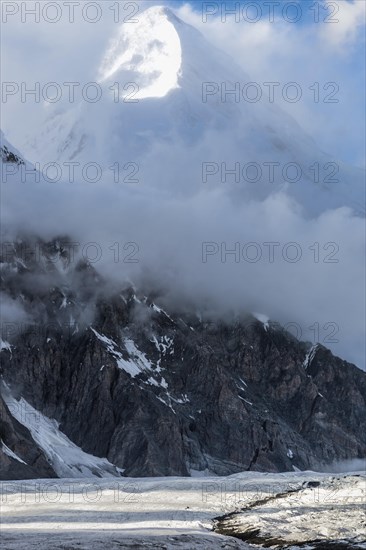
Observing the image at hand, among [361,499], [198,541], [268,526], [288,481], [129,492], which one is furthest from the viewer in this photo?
[288,481]

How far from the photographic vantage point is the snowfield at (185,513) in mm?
89312

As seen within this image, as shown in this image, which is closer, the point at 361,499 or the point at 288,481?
the point at 361,499

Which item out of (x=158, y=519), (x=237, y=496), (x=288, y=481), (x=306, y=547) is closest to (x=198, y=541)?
(x=306, y=547)

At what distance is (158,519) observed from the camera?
351 ft

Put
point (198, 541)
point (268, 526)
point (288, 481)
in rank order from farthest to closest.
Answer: point (288, 481) → point (268, 526) → point (198, 541)

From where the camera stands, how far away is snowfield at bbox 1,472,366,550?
89.3 m

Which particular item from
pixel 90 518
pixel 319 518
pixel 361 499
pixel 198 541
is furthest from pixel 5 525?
pixel 361 499

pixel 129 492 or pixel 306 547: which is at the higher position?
pixel 129 492

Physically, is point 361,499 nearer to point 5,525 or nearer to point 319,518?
point 319,518

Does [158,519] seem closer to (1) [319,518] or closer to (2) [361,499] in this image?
(1) [319,518]

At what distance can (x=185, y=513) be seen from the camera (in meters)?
110

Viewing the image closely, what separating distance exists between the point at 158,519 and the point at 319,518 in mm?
17629

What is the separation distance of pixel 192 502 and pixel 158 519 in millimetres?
15026

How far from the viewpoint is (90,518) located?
10700 cm
